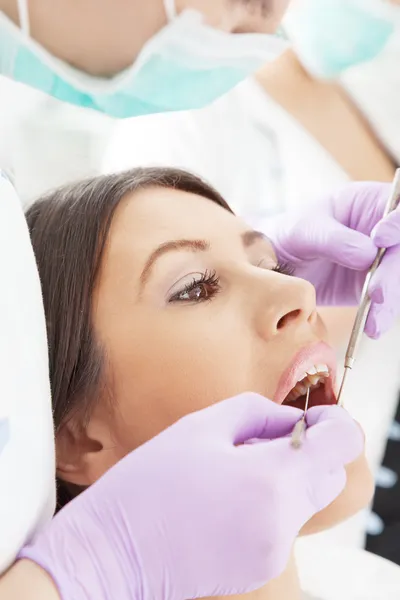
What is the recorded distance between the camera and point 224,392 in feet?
2.97

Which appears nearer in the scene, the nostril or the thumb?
the nostril

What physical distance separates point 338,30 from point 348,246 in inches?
24.4

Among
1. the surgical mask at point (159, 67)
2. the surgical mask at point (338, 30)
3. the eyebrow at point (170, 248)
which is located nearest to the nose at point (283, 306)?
the eyebrow at point (170, 248)

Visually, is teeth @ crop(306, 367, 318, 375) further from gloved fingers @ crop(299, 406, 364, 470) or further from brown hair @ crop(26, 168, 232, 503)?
brown hair @ crop(26, 168, 232, 503)

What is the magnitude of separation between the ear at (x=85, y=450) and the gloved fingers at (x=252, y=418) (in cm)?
25

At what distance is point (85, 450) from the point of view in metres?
0.99

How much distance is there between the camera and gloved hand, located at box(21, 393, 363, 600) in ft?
2.20

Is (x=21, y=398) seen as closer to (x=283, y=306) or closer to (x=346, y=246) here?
(x=283, y=306)

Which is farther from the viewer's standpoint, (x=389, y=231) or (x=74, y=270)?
(x=389, y=231)

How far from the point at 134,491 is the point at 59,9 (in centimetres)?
79

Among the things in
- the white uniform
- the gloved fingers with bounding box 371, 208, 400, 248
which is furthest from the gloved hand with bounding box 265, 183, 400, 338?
the white uniform

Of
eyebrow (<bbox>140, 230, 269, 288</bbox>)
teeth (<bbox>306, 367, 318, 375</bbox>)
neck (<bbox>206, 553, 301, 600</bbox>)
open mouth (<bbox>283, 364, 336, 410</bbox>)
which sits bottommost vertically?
neck (<bbox>206, 553, 301, 600</bbox>)

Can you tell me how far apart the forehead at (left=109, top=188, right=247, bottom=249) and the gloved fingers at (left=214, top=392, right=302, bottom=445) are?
0.30 meters

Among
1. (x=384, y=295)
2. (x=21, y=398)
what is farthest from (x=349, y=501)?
(x=21, y=398)
